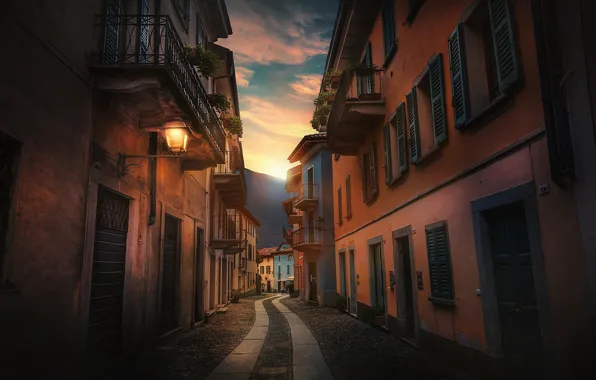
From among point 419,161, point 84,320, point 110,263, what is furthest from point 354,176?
point 84,320

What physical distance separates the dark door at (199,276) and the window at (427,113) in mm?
8198

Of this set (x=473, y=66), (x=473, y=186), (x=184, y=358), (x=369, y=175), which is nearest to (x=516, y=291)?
(x=473, y=186)

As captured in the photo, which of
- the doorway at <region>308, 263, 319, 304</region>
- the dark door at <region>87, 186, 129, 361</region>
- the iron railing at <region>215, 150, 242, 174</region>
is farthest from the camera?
the doorway at <region>308, 263, 319, 304</region>

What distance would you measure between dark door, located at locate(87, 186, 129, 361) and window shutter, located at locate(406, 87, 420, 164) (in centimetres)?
582

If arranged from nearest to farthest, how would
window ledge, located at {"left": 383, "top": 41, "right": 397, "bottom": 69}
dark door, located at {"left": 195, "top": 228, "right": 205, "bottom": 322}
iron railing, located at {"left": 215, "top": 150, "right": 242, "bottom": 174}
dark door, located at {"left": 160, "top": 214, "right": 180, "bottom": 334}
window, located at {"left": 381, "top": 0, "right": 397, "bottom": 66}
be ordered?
window ledge, located at {"left": 383, "top": 41, "right": 397, "bottom": 69}, dark door, located at {"left": 160, "top": 214, "right": 180, "bottom": 334}, window, located at {"left": 381, "top": 0, "right": 397, "bottom": 66}, dark door, located at {"left": 195, "top": 228, "right": 205, "bottom": 322}, iron railing, located at {"left": 215, "top": 150, "right": 242, "bottom": 174}

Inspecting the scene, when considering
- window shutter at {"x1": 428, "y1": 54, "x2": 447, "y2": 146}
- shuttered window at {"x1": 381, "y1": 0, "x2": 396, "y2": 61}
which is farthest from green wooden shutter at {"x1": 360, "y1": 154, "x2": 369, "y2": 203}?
window shutter at {"x1": 428, "y1": 54, "x2": 447, "y2": 146}

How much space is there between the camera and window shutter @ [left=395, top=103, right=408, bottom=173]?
9297mm

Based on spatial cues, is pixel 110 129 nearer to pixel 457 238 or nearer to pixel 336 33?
pixel 457 238

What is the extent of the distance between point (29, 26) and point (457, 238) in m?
6.51

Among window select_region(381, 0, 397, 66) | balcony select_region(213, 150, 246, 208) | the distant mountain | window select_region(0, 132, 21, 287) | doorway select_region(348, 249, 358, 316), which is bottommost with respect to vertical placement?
doorway select_region(348, 249, 358, 316)

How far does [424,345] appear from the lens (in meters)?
8.05

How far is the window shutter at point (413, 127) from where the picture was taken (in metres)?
8.41

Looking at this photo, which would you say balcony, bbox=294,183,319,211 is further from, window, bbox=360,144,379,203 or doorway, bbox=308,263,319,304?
window, bbox=360,144,379,203

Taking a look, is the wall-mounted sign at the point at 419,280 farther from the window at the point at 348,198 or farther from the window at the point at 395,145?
the window at the point at 348,198
